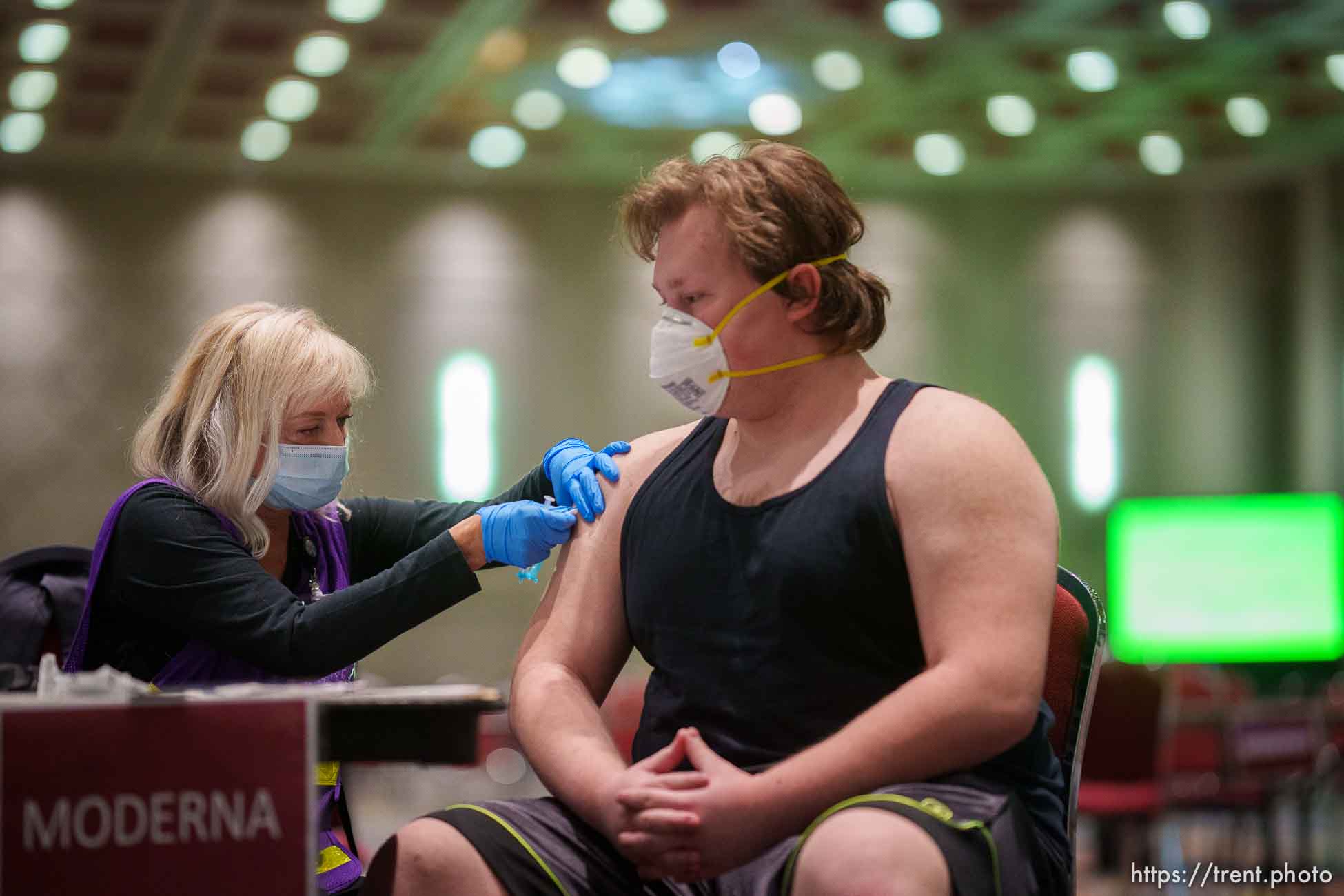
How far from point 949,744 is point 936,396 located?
1.39ft

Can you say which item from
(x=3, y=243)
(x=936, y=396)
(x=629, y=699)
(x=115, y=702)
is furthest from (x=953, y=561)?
(x=3, y=243)

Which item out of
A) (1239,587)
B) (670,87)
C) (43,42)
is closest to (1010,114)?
(670,87)

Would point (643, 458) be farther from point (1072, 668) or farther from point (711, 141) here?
point (711, 141)

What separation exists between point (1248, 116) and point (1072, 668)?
9151mm

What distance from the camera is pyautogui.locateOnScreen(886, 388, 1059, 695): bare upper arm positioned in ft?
4.85

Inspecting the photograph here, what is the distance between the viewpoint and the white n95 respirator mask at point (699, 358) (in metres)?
1.79

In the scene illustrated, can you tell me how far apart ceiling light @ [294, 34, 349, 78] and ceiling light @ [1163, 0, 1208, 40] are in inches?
192

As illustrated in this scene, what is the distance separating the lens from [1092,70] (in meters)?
8.88

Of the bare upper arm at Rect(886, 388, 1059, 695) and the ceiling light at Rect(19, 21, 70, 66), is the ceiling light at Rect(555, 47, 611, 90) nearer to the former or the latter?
the ceiling light at Rect(19, 21, 70, 66)

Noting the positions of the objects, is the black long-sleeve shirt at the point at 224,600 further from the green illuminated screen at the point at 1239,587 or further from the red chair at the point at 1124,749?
the green illuminated screen at the point at 1239,587

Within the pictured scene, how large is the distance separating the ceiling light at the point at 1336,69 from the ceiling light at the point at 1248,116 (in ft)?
1.76

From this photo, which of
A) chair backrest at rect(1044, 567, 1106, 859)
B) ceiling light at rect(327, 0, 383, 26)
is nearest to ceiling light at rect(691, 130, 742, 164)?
ceiling light at rect(327, 0, 383, 26)

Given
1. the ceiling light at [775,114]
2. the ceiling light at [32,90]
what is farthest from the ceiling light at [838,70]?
the ceiling light at [32,90]

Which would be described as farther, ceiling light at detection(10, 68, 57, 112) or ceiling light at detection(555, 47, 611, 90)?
ceiling light at detection(10, 68, 57, 112)
